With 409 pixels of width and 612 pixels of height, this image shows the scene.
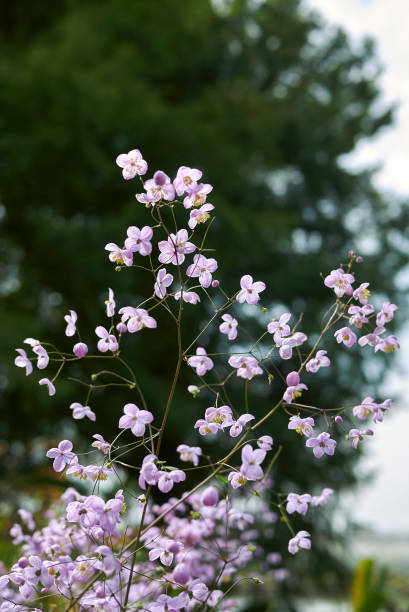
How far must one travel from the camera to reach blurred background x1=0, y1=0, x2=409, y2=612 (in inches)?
191

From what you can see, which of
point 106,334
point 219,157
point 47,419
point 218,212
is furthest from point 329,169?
point 106,334

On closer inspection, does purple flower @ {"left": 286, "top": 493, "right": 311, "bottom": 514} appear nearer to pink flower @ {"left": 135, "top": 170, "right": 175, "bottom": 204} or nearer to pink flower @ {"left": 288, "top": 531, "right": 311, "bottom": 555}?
pink flower @ {"left": 288, "top": 531, "right": 311, "bottom": 555}

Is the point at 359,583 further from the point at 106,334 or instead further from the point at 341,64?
the point at 341,64

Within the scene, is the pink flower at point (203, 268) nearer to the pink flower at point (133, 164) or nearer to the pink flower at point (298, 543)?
the pink flower at point (133, 164)

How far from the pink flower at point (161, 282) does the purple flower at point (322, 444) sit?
326mm

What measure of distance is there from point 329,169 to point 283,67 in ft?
5.66

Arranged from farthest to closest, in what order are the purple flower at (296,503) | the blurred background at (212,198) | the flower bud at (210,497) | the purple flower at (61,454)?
the blurred background at (212,198)
the purple flower at (296,503)
the purple flower at (61,454)
the flower bud at (210,497)

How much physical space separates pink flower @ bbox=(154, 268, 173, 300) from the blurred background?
9.11 ft

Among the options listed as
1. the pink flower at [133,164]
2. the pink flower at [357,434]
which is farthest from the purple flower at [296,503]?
the pink flower at [133,164]

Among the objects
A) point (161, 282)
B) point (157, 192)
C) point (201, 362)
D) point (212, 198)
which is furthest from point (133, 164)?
point (212, 198)

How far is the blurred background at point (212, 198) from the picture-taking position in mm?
4863

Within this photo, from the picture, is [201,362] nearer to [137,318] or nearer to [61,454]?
[137,318]

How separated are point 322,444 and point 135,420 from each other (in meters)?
0.29

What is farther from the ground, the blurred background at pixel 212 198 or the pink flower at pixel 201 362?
Answer: the blurred background at pixel 212 198
